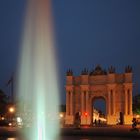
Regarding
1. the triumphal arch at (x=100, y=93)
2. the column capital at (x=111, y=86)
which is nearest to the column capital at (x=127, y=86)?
the triumphal arch at (x=100, y=93)

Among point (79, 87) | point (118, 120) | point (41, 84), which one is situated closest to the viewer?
point (41, 84)

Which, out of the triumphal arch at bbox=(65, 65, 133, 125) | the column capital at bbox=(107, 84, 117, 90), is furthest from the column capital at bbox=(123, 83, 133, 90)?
the column capital at bbox=(107, 84, 117, 90)

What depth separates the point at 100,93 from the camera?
277 ft

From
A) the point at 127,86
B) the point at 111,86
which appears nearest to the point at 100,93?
the point at 111,86

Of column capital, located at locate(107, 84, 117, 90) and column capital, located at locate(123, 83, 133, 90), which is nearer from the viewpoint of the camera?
column capital, located at locate(123, 83, 133, 90)

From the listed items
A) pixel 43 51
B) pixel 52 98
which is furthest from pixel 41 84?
pixel 52 98

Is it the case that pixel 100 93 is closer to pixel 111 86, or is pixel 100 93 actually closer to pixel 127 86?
pixel 111 86

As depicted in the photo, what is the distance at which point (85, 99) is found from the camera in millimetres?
84250

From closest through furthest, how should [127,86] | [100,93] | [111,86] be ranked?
[127,86], [111,86], [100,93]

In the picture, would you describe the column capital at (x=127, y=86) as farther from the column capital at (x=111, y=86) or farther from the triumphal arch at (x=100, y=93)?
the column capital at (x=111, y=86)

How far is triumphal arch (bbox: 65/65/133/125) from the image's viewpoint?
81.2 m

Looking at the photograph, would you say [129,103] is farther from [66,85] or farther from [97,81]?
[66,85]

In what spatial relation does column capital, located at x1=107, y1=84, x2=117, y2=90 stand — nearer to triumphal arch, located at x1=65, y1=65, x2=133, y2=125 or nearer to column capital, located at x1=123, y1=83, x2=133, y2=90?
triumphal arch, located at x1=65, y1=65, x2=133, y2=125

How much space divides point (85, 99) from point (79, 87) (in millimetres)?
3354
